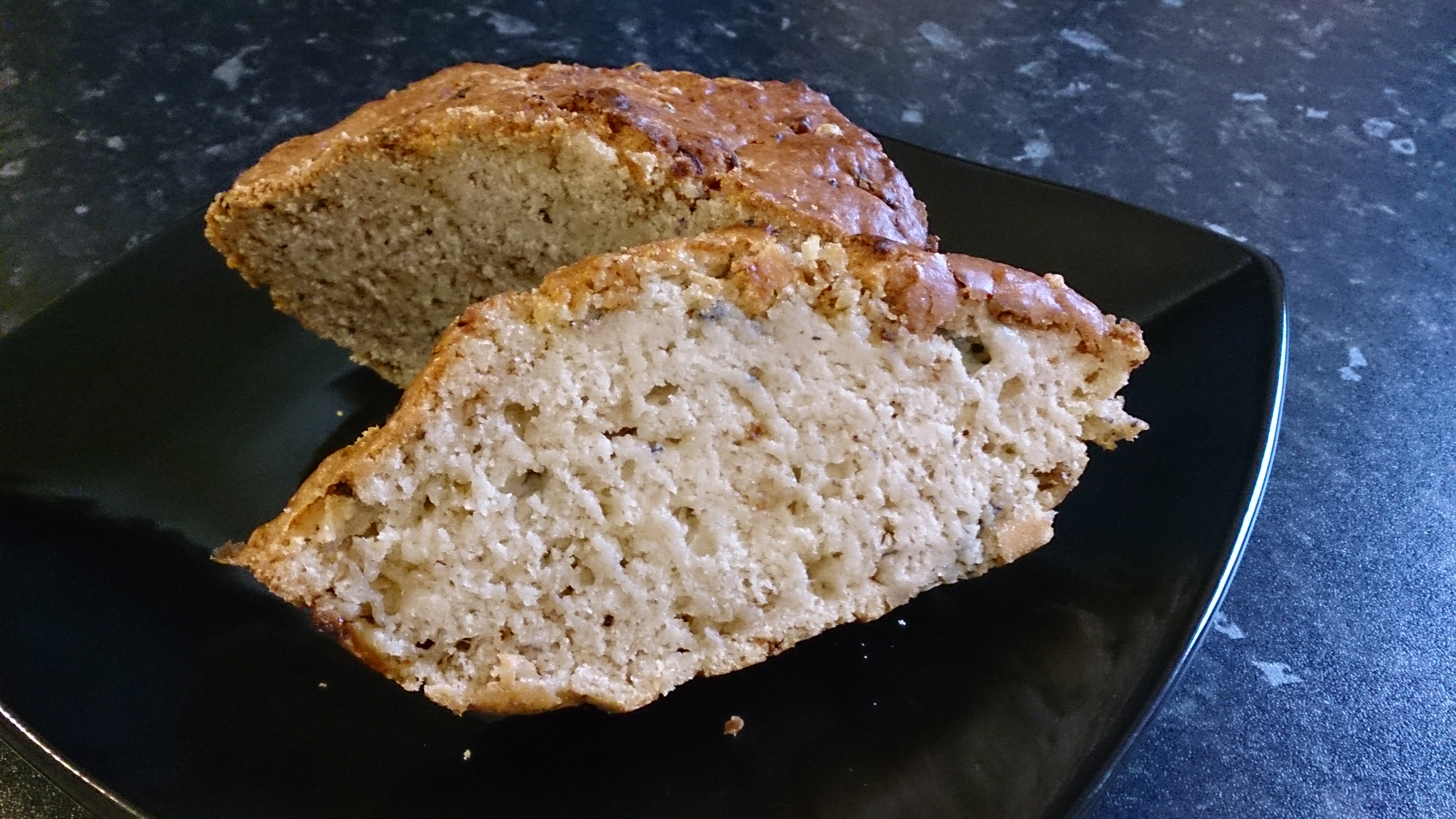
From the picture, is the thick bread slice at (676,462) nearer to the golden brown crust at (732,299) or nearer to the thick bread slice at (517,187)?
the golden brown crust at (732,299)

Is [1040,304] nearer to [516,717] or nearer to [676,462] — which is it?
[676,462]

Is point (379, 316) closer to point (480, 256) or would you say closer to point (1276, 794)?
point (480, 256)

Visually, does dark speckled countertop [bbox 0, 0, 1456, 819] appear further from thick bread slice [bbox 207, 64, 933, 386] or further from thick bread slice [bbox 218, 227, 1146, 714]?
thick bread slice [bbox 207, 64, 933, 386]

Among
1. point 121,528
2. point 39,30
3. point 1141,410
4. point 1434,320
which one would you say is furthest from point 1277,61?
point 39,30

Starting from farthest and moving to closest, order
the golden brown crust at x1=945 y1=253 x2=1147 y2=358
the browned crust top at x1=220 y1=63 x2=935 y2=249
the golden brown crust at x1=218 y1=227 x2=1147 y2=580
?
the browned crust top at x1=220 y1=63 x2=935 y2=249
the golden brown crust at x1=945 y1=253 x2=1147 y2=358
the golden brown crust at x1=218 y1=227 x2=1147 y2=580

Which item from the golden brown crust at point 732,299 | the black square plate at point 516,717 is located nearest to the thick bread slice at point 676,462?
the golden brown crust at point 732,299

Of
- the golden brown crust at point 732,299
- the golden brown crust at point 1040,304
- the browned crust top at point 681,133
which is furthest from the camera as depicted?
the browned crust top at point 681,133

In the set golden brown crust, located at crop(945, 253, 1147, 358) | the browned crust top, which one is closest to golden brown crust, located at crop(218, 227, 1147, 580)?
golden brown crust, located at crop(945, 253, 1147, 358)
